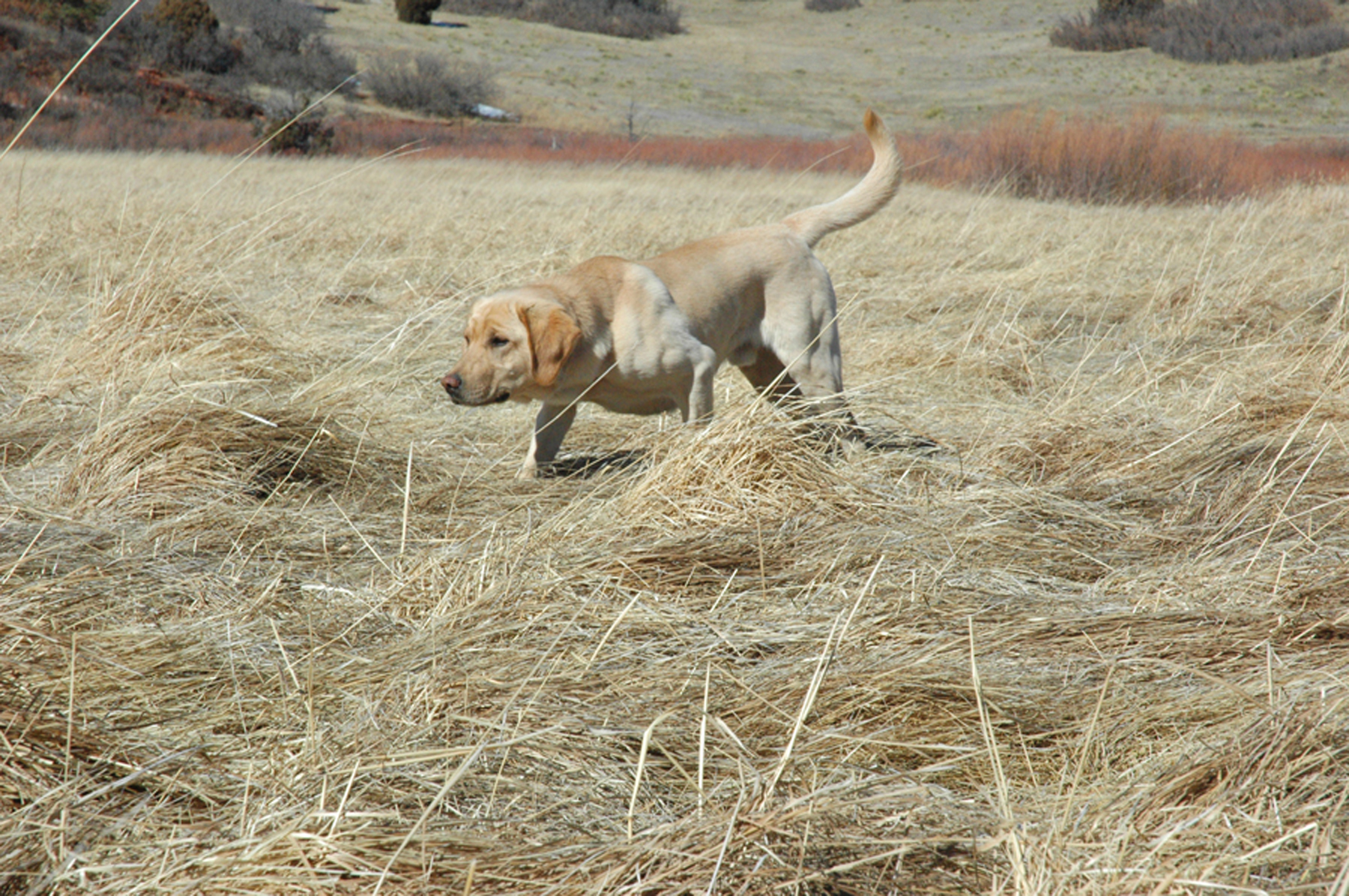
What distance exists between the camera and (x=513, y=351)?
3.20 metres

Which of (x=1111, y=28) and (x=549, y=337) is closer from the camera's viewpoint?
(x=549, y=337)

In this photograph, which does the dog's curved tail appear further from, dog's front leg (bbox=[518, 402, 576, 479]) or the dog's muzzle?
the dog's muzzle

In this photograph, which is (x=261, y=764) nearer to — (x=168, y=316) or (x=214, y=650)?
(x=214, y=650)

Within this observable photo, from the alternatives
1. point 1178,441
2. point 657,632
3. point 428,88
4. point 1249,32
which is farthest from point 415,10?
point 657,632

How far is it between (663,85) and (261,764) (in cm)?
3742

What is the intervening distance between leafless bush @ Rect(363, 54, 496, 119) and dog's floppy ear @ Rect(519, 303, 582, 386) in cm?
2765

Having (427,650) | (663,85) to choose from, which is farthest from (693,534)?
(663,85)

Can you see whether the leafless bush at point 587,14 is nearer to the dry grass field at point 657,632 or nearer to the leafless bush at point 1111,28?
the leafless bush at point 1111,28

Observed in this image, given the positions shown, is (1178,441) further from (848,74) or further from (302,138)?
(848,74)

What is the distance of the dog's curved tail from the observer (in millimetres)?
4059

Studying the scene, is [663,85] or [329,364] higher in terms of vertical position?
[663,85]

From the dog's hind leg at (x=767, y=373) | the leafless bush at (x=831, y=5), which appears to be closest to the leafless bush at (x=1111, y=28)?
the leafless bush at (x=831, y=5)

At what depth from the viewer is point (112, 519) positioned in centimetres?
247

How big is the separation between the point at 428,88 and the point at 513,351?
92.9 ft
